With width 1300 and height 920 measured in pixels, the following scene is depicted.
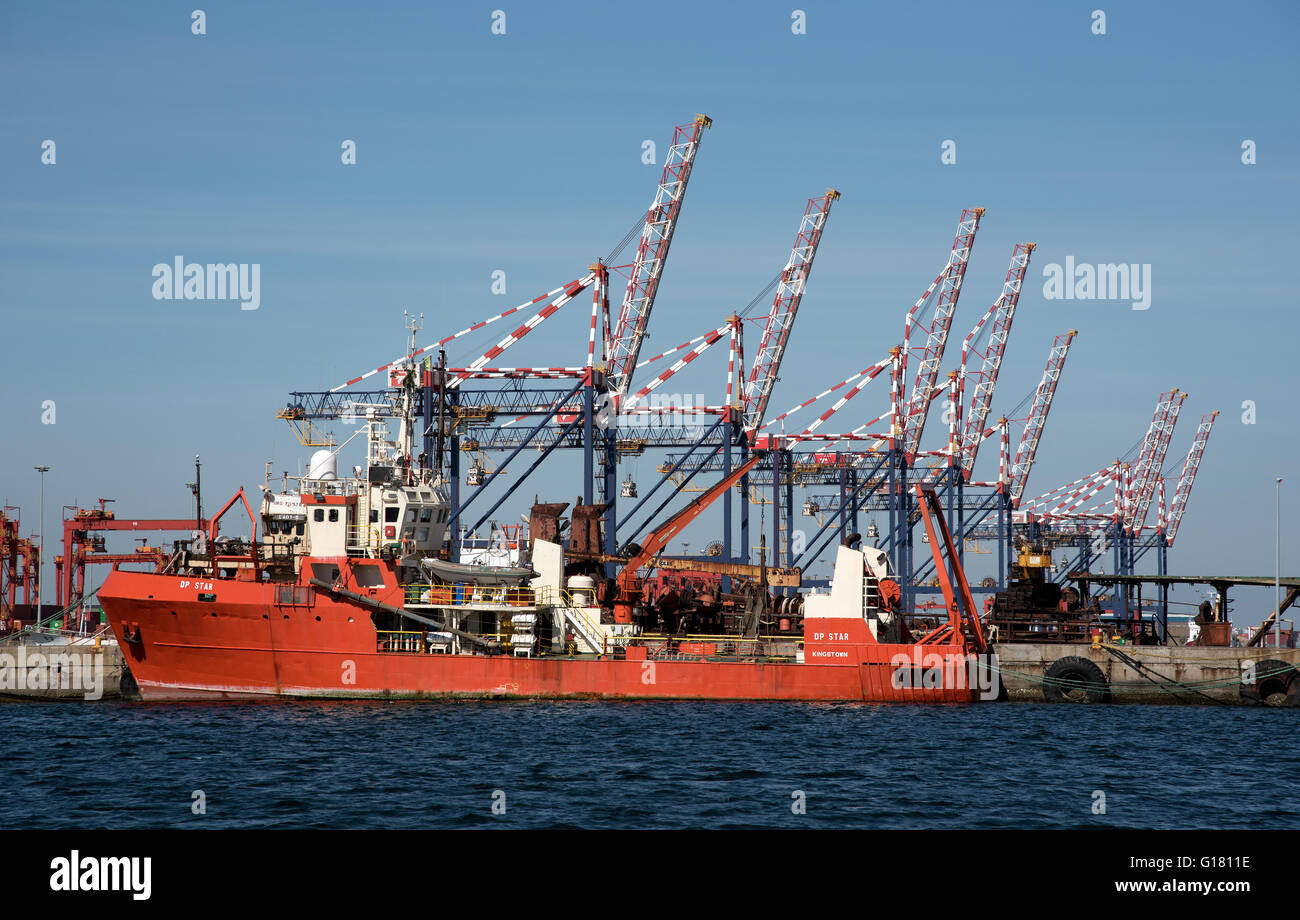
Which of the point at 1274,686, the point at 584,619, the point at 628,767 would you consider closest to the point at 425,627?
the point at 584,619

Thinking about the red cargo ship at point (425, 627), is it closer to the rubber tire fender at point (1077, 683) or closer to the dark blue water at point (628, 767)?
the dark blue water at point (628, 767)

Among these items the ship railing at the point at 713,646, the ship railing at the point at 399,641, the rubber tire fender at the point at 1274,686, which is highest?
the ship railing at the point at 399,641

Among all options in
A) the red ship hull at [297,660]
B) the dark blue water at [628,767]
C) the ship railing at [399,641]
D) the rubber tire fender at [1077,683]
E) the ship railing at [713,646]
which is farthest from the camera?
the rubber tire fender at [1077,683]

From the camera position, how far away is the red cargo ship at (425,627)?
155 feet

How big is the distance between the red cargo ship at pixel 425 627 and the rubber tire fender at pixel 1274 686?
41.1 feet

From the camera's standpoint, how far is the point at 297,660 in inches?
1866

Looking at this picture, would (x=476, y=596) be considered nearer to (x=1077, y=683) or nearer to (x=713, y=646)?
(x=713, y=646)

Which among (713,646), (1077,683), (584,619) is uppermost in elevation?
(584,619)

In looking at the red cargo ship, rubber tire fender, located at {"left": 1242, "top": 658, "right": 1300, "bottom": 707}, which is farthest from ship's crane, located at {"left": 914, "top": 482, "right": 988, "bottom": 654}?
rubber tire fender, located at {"left": 1242, "top": 658, "right": 1300, "bottom": 707}

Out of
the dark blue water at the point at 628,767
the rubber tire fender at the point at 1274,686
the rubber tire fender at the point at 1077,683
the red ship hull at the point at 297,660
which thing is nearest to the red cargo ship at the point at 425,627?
the red ship hull at the point at 297,660

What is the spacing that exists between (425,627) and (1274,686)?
36916 millimetres

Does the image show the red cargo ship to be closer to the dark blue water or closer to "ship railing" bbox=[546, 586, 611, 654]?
"ship railing" bbox=[546, 586, 611, 654]
